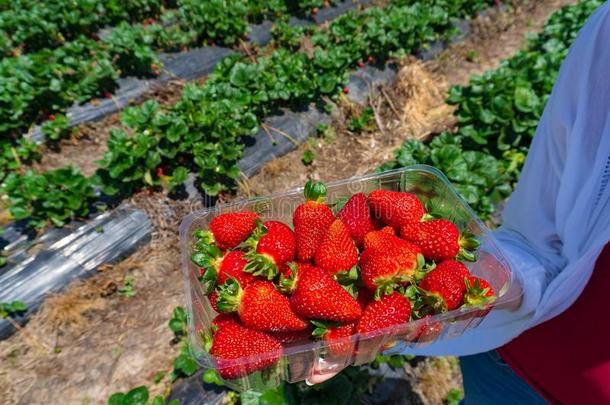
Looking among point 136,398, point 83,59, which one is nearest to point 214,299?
point 136,398

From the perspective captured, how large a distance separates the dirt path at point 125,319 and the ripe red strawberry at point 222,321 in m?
1.91

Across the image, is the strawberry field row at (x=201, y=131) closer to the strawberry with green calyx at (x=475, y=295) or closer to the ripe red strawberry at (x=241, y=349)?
the ripe red strawberry at (x=241, y=349)

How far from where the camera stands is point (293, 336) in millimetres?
1221

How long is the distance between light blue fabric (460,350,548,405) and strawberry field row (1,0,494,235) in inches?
99.7

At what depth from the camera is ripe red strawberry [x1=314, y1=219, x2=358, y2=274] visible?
1.21 metres

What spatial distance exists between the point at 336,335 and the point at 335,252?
222 mm

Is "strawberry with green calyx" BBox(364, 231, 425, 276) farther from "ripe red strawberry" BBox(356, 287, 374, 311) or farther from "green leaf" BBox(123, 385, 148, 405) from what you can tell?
"green leaf" BBox(123, 385, 148, 405)

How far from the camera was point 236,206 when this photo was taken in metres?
1.43

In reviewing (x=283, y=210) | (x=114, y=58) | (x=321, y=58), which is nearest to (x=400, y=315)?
(x=283, y=210)

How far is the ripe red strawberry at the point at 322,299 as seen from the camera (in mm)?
1112

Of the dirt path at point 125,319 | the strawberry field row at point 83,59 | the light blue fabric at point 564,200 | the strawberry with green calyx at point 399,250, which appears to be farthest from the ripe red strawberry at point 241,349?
the strawberry field row at point 83,59

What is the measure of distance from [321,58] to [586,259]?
4.31m

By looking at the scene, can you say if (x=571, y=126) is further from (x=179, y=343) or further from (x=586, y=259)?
(x=179, y=343)

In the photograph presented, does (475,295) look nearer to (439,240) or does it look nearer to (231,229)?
(439,240)
